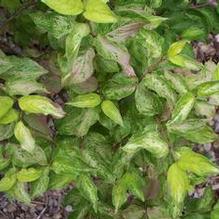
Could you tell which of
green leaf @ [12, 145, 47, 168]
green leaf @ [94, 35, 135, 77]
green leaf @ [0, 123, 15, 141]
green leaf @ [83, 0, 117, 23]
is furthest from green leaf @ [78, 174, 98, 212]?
green leaf @ [83, 0, 117, 23]

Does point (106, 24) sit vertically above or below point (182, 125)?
above

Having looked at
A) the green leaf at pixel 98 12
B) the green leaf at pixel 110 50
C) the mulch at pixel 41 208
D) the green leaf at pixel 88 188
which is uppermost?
the green leaf at pixel 98 12

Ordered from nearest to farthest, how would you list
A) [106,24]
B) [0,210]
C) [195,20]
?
1. [106,24]
2. [195,20]
3. [0,210]

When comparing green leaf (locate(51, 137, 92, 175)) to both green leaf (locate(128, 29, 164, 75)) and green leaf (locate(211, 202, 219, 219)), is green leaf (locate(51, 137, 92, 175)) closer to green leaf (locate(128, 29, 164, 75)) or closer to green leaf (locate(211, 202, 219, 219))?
green leaf (locate(128, 29, 164, 75))

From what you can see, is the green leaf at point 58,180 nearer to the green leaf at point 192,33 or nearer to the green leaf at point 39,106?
the green leaf at point 39,106

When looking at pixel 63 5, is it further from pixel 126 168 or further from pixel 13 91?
pixel 126 168

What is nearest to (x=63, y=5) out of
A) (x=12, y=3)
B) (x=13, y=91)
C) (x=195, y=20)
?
(x=13, y=91)

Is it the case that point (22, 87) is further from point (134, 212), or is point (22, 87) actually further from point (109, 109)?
point (134, 212)

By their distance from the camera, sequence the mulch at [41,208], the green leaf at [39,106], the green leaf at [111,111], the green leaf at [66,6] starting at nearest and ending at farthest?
the green leaf at [66,6] → the green leaf at [39,106] → the green leaf at [111,111] → the mulch at [41,208]

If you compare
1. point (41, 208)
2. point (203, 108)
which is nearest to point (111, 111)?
point (203, 108)

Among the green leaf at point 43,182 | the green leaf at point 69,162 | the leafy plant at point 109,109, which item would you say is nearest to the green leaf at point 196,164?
the leafy plant at point 109,109
